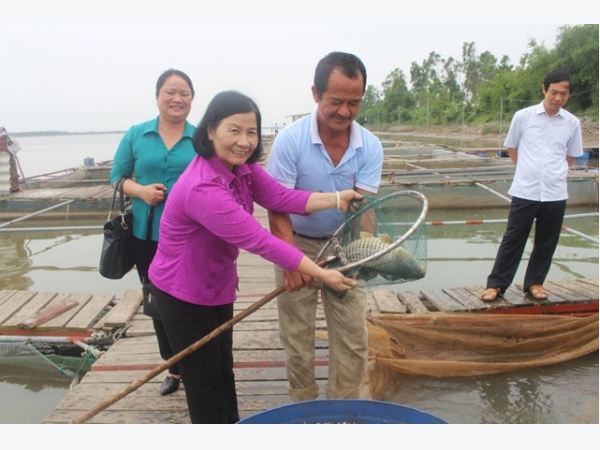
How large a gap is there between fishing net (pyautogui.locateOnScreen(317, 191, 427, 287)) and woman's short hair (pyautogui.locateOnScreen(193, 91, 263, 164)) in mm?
609

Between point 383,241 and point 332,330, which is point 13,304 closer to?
point 332,330

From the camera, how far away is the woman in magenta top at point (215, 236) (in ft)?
5.54

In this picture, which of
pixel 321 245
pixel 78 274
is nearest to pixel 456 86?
pixel 78 274

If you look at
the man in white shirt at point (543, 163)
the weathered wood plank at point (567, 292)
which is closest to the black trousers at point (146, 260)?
the man in white shirt at point (543, 163)

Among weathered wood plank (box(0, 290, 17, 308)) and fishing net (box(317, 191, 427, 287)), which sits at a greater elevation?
fishing net (box(317, 191, 427, 287))

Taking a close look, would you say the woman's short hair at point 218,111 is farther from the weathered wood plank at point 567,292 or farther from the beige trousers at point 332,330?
the weathered wood plank at point 567,292

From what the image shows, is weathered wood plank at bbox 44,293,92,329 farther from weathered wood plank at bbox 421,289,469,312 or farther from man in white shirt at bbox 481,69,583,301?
man in white shirt at bbox 481,69,583,301

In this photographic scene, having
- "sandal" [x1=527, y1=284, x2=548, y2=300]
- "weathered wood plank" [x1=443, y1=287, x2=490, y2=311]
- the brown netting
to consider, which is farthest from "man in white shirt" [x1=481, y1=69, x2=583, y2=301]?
the brown netting

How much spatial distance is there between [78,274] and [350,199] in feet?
21.6

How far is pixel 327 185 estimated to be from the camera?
213 cm

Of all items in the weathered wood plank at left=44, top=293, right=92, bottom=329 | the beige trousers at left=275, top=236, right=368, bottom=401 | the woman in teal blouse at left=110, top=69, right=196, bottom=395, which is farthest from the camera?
the weathered wood plank at left=44, top=293, right=92, bottom=329

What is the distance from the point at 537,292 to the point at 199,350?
2974 millimetres

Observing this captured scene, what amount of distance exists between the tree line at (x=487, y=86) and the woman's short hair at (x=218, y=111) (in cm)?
459

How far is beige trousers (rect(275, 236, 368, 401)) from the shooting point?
2193 millimetres
